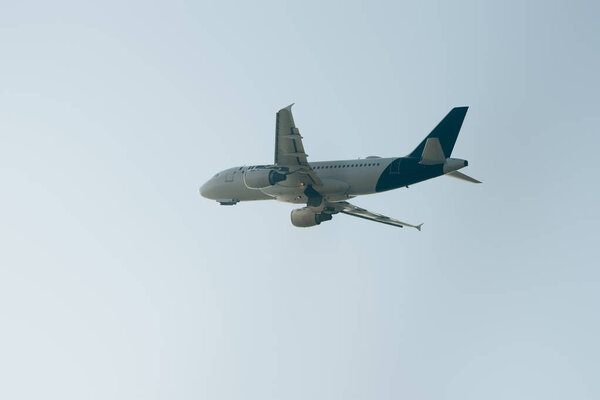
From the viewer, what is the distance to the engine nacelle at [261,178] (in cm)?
5684

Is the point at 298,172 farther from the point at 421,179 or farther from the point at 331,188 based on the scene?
the point at 421,179

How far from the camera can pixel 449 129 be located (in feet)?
179

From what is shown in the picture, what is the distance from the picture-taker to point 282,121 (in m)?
51.8

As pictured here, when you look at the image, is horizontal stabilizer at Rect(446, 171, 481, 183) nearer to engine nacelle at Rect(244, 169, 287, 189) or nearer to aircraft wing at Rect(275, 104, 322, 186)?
aircraft wing at Rect(275, 104, 322, 186)

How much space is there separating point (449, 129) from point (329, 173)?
767 centimetres

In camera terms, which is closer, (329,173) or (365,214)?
(329,173)

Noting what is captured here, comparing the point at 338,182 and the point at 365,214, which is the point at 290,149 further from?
the point at 365,214

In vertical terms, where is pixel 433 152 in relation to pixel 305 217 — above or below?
above

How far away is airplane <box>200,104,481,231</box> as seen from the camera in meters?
53.5

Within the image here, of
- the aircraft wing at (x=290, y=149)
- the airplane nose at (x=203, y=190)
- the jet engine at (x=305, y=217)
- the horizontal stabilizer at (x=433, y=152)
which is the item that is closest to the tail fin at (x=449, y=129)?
the horizontal stabilizer at (x=433, y=152)

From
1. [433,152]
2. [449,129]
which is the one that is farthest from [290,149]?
[449,129]

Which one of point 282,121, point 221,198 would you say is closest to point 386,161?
point 282,121

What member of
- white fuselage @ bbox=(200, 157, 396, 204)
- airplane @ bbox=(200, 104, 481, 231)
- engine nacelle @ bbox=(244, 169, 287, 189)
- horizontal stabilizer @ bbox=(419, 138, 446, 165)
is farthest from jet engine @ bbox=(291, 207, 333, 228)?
horizontal stabilizer @ bbox=(419, 138, 446, 165)

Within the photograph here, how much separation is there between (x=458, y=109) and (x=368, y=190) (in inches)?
270
